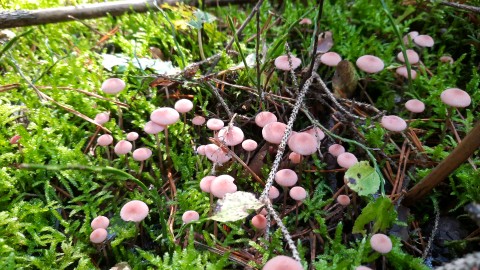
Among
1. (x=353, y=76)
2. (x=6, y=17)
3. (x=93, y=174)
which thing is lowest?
(x=93, y=174)

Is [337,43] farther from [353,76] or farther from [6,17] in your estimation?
[6,17]

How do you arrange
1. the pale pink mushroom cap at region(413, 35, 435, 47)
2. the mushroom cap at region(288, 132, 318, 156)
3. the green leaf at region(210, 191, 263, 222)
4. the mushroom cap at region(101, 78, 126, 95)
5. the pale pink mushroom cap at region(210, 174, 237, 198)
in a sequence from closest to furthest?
1. the green leaf at region(210, 191, 263, 222)
2. the pale pink mushroom cap at region(210, 174, 237, 198)
3. the mushroom cap at region(288, 132, 318, 156)
4. the mushroom cap at region(101, 78, 126, 95)
5. the pale pink mushroom cap at region(413, 35, 435, 47)

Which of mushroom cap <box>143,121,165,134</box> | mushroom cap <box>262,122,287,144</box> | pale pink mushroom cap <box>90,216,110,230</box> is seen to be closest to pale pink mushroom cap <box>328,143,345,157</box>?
mushroom cap <box>262,122,287,144</box>

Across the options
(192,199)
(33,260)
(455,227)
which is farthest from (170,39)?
(455,227)

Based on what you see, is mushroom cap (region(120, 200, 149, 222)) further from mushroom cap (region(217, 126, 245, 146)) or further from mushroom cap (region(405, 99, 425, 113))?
mushroom cap (region(405, 99, 425, 113))

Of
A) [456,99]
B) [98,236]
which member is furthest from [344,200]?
[98,236]

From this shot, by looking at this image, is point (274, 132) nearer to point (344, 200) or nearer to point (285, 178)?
point (285, 178)
